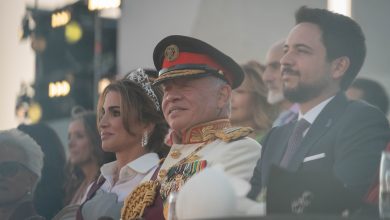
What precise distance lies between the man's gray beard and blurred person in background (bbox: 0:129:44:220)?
5.44 feet

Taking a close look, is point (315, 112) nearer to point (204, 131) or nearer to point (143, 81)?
point (204, 131)

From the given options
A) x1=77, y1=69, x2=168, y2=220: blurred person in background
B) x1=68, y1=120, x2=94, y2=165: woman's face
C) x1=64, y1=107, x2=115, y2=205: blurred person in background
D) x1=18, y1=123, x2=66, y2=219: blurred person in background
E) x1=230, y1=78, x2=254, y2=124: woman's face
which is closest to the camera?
x1=77, y1=69, x2=168, y2=220: blurred person in background

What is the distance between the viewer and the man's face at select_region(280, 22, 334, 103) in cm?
419

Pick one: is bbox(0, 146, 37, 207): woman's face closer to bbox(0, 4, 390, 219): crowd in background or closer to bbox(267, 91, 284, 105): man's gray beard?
bbox(0, 4, 390, 219): crowd in background

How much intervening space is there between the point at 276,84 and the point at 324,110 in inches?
35.5

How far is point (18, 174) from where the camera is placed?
6.22m

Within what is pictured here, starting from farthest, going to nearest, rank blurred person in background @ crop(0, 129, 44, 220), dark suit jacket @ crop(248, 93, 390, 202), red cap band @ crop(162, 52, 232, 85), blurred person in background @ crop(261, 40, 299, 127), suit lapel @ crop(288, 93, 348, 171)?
blurred person in background @ crop(0, 129, 44, 220) → blurred person in background @ crop(261, 40, 299, 127) → red cap band @ crop(162, 52, 232, 85) → suit lapel @ crop(288, 93, 348, 171) → dark suit jacket @ crop(248, 93, 390, 202)

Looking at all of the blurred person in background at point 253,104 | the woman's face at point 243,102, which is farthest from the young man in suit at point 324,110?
the woman's face at point 243,102

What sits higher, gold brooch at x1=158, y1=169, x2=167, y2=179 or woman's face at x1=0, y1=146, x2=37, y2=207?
gold brooch at x1=158, y1=169, x2=167, y2=179

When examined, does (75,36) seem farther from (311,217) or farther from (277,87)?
(311,217)

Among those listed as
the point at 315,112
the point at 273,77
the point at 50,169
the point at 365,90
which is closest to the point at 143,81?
the point at 273,77

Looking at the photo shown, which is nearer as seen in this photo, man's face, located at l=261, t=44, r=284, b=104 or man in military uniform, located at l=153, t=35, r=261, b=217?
man in military uniform, located at l=153, t=35, r=261, b=217

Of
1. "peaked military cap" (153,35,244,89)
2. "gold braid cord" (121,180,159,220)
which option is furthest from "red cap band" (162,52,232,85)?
"gold braid cord" (121,180,159,220)

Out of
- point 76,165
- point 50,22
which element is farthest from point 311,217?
point 50,22
